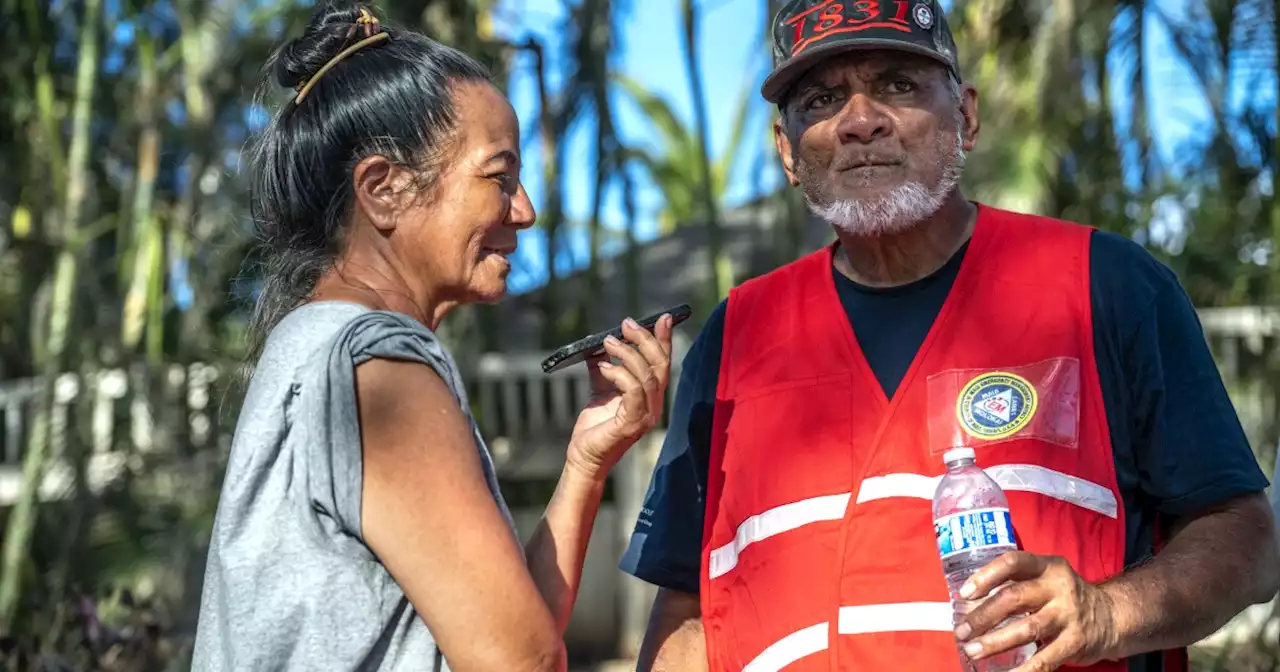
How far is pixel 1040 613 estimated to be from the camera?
2.30m

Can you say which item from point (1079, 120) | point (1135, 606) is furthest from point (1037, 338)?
point (1079, 120)

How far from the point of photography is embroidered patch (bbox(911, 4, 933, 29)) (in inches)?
119

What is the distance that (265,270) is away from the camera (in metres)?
2.56

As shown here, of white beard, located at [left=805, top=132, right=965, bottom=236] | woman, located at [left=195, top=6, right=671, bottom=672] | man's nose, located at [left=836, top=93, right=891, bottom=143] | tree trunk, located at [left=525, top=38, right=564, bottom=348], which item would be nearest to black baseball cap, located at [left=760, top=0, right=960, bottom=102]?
man's nose, located at [left=836, top=93, right=891, bottom=143]

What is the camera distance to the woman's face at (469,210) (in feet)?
7.91

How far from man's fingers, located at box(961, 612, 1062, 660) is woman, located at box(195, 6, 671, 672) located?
62cm

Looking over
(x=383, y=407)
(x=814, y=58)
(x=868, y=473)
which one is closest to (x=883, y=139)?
(x=814, y=58)

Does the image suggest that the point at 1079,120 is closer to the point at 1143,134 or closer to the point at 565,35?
the point at 1143,134

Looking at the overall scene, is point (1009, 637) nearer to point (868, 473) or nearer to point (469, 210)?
point (868, 473)

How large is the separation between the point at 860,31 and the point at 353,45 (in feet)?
3.51

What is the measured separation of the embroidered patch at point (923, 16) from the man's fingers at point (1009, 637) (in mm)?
1277

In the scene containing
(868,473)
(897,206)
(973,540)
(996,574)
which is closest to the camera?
(996,574)

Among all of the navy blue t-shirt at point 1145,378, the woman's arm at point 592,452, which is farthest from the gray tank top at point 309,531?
the navy blue t-shirt at point 1145,378

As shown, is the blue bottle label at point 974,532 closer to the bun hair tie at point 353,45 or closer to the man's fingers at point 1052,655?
the man's fingers at point 1052,655
